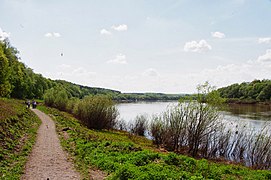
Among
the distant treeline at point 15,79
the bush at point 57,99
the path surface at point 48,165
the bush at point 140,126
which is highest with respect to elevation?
Answer: the distant treeline at point 15,79

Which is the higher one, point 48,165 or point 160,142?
point 48,165

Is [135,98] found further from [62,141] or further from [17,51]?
[62,141]

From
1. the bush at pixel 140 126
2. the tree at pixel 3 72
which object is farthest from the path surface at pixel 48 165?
the tree at pixel 3 72

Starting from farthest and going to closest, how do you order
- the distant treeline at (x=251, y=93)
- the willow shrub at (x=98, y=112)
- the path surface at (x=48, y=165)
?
the distant treeline at (x=251, y=93) → the willow shrub at (x=98, y=112) → the path surface at (x=48, y=165)

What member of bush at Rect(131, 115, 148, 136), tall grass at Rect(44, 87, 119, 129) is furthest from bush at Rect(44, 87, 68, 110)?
bush at Rect(131, 115, 148, 136)

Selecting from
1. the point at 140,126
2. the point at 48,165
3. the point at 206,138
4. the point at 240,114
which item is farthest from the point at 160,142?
→ the point at 240,114

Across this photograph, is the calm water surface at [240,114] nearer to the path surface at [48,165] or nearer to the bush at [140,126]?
the bush at [140,126]

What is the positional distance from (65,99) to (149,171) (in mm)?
52245

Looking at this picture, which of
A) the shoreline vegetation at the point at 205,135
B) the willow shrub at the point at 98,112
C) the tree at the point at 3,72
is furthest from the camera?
the tree at the point at 3,72

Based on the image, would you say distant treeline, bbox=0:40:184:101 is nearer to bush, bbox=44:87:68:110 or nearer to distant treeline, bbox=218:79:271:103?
bush, bbox=44:87:68:110

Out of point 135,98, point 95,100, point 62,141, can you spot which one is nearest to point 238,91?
point 135,98

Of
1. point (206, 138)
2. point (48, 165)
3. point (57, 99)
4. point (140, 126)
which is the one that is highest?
point (57, 99)

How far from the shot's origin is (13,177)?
9367 millimetres

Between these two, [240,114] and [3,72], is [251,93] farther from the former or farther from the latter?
[3,72]
